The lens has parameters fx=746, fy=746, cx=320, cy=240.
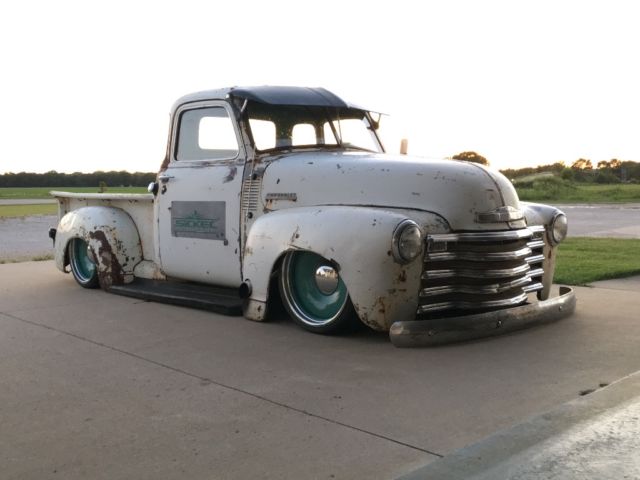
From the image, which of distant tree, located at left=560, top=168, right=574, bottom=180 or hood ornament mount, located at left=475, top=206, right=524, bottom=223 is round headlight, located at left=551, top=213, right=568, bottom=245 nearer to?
hood ornament mount, located at left=475, top=206, right=524, bottom=223

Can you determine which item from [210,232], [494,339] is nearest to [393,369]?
[494,339]

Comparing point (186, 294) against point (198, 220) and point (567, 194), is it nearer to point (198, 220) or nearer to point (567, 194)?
point (198, 220)

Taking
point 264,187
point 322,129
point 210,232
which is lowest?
point 210,232

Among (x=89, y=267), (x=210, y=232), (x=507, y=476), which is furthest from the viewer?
(x=89, y=267)

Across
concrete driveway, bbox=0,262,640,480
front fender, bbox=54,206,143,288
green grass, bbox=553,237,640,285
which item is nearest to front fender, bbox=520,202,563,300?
concrete driveway, bbox=0,262,640,480

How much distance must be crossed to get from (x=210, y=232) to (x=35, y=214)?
18.5m

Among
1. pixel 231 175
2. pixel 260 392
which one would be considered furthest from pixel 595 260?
pixel 260 392

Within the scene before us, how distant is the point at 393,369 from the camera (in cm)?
457

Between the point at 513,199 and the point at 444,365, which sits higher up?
the point at 513,199

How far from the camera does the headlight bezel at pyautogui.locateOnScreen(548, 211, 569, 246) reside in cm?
622

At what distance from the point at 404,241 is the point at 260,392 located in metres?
1.44

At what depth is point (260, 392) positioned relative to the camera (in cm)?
415

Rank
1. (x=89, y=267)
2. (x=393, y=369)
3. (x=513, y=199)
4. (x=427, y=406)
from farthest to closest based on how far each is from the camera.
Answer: (x=89, y=267) < (x=513, y=199) < (x=393, y=369) < (x=427, y=406)

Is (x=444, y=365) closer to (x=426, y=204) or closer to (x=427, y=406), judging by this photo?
(x=427, y=406)
